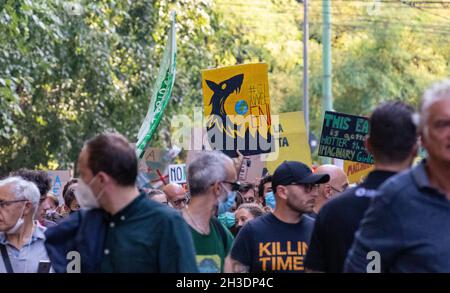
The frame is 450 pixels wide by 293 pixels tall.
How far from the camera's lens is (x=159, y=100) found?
43.7 ft

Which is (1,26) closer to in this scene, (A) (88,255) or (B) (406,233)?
(A) (88,255)

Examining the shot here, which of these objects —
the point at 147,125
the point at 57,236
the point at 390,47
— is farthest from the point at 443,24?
the point at 57,236

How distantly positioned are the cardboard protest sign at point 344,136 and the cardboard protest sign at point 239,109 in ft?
3.32

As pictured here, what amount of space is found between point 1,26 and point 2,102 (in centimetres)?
141

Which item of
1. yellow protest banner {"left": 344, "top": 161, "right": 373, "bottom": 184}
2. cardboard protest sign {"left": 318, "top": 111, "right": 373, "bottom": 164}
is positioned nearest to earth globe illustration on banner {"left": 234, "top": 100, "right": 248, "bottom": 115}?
cardboard protest sign {"left": 318, "top": 111, "right": 373, "bottom": 164}

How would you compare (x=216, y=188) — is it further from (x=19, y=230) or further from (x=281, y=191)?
(x=19, y=230)

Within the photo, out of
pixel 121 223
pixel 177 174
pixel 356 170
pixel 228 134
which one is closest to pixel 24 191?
pixel 121 223

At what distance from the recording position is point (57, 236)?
600 centimetres

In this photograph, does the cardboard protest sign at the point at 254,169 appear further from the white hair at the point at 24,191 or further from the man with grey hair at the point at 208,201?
the man with grey hair at the point at 208,201

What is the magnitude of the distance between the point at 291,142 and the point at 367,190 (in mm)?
8641

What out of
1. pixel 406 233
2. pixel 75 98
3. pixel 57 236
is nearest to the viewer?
pixel 406 233

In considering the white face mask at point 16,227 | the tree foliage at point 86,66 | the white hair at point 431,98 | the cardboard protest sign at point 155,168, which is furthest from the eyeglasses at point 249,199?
the white hair at point 431,98

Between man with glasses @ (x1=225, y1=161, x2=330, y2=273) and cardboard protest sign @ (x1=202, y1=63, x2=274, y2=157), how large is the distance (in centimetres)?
439
